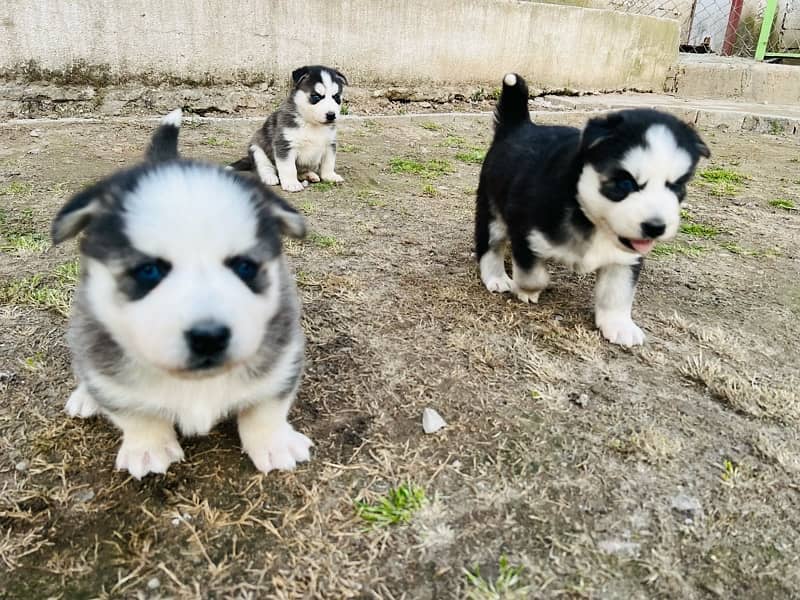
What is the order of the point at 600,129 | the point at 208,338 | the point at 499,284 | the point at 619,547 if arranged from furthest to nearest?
the point at 499,284 → the point at 600,129 → the point at 619,547 → the point at 208,338

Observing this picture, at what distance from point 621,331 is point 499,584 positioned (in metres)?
1.86

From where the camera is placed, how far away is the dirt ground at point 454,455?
1868 mm

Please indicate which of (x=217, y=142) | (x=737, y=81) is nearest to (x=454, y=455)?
(x=217, y=142)

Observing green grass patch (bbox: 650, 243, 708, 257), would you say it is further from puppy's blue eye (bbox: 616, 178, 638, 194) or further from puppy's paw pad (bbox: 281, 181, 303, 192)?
puppy's paw pad (bbox: 281, 181, 303, 192)

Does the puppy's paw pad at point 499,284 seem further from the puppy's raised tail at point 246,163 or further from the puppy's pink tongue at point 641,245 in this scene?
the puppy's raised tail at point 246,163

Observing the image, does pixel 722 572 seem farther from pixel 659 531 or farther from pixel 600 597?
pixel 600 597

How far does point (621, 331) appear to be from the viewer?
3295 mm

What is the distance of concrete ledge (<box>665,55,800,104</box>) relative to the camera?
11.6m

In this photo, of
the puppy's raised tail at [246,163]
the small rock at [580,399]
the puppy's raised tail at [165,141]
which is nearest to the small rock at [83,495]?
the puppy's raised tail at [165,141]

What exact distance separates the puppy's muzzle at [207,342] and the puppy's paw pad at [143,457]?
733mm

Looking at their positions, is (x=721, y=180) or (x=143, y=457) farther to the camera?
(x=721, y=180)

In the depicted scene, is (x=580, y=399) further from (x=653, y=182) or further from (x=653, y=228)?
(x=653, y=182)

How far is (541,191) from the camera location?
11.0 feet

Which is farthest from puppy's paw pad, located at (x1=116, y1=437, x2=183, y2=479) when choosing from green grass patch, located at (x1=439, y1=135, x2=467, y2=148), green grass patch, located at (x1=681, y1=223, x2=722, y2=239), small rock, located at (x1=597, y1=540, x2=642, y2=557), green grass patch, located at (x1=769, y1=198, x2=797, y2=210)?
green grass patch, located at (x1=439, y1=135, x2=467, y2=148)
